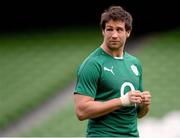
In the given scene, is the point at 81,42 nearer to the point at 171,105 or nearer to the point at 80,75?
the point at 171,105

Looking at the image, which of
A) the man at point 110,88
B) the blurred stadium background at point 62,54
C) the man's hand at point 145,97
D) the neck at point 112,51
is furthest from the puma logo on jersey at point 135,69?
the blurred stadium background at point 62,54

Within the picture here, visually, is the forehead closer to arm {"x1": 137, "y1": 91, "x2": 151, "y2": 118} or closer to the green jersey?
the green jersey

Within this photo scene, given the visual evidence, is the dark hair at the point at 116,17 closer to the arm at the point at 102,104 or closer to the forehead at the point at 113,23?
the forehead at the point at 113,23

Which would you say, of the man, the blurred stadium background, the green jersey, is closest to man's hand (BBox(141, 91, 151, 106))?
the man

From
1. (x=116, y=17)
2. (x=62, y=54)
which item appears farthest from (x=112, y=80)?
(x=62, y=54)

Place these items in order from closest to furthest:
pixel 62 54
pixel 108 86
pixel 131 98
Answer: pixel 131 98 → pixel 108 86 → pixel 62 54

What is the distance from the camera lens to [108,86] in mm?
3707

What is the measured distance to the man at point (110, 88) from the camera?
11.9 ft

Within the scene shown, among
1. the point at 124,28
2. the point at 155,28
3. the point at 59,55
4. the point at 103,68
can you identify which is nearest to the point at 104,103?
the point at 103,68

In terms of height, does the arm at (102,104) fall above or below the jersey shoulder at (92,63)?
below

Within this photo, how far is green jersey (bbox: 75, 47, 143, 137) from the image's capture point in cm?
364

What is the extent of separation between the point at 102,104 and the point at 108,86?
0.15 meters

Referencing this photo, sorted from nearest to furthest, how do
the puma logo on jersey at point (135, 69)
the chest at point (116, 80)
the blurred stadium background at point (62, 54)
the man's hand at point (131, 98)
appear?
the man's hand at point (131, 98), the chest at point (116, 80), the puma logo on jersey at point (135, 69), the blurred stadium background at point (62, 54)

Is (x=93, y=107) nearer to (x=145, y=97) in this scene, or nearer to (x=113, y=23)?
(x=145, y=97)
